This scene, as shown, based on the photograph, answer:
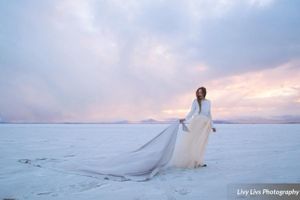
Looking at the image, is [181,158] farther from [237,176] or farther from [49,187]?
[49,187]

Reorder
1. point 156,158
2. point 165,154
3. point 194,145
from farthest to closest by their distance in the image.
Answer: point 194,145 → point 165,154 → point 156,158

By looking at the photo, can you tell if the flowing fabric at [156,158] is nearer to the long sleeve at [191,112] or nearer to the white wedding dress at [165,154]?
the white wedding dress at [165,154]

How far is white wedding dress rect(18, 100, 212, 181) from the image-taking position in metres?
5.82

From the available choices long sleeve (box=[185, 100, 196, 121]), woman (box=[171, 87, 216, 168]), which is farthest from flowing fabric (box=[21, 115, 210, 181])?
long sleeve (box=[185, 100, 196, 121])

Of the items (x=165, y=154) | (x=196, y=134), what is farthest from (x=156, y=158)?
(x=196, y=134)

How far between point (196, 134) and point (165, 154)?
91 cm

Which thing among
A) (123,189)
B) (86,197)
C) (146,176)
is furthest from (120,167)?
(86,197)

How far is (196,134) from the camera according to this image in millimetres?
6520

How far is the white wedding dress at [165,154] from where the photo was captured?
19.1 ft

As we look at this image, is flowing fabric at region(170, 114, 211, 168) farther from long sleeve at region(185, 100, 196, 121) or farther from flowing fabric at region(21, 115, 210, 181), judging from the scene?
long sleeve at region(185, 100, 196, 121)

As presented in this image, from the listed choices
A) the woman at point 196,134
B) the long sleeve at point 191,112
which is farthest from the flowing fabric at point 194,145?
the long sleeve at point 191,112

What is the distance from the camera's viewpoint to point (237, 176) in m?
5.34

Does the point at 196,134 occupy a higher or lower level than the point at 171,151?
higher

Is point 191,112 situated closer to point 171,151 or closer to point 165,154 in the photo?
point 171,151
